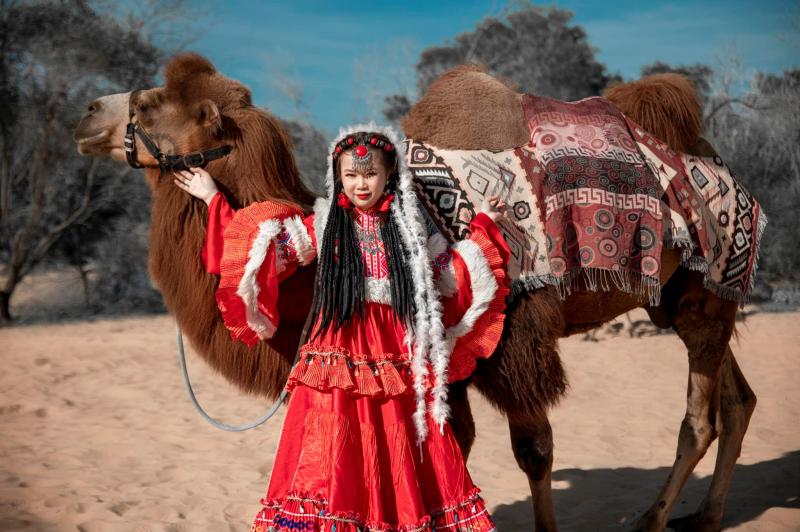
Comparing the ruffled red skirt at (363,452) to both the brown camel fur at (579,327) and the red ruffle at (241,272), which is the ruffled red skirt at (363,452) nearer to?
the red ruffle at (241,272)

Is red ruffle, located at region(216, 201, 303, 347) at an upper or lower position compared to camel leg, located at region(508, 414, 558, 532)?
upper

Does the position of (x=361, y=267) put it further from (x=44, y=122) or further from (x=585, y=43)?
(x=585, y=43)

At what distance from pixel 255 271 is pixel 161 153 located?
35.2 inches

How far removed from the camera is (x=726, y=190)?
4094 mm

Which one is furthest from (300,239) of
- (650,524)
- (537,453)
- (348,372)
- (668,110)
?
(650,524)

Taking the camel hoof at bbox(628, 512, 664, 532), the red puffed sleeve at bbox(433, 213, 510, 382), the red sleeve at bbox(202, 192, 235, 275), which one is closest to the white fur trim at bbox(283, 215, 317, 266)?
the red sleeve at bbox(202, 192, 235, 275)

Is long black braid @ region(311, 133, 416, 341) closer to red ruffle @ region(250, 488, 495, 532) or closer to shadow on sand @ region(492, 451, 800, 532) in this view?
red ruffle @ region(250, 488, 495, 532)

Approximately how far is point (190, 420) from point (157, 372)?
1957mm

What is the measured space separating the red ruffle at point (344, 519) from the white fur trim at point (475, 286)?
0.63 meters

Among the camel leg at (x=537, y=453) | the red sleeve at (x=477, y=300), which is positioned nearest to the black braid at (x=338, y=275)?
the red sleeve at (x=477, y=300)

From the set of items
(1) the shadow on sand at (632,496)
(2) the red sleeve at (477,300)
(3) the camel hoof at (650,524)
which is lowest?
(1) the shadow on sand at (632,496)

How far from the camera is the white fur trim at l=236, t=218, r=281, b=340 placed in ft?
9.25

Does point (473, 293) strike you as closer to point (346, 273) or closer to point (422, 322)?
point (422, 322)

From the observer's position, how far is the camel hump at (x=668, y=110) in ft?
13.3
